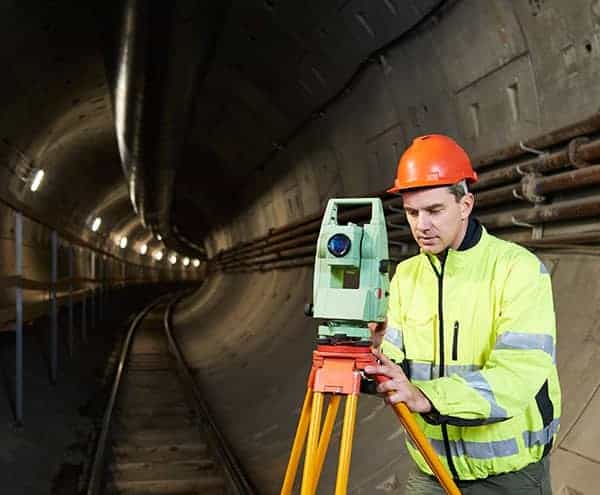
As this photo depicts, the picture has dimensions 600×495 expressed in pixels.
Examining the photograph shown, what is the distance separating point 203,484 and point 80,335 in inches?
359

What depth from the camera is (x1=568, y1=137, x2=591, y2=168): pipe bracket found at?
3910 mm

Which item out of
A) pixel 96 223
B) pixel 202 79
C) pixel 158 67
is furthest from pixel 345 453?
pixel 96 223

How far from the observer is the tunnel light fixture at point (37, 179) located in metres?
12.1

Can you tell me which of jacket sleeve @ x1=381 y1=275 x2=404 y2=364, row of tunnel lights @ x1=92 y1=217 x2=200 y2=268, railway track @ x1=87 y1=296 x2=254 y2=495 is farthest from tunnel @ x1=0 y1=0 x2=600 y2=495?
row of tunnel lights @ x1=92 y1=217 x2=200 y2=268

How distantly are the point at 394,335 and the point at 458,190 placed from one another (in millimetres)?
626

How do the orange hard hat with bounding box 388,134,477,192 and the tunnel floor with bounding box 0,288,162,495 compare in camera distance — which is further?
the tunnel floor with bounding box 0,288,162,495

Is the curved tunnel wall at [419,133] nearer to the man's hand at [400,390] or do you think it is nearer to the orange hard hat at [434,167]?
the man's hand at [400,390]

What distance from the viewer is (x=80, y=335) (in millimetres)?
14898

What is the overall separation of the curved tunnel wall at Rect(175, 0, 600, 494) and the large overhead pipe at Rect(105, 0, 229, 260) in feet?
4.94

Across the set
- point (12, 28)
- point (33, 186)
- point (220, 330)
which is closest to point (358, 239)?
point (12, 28)

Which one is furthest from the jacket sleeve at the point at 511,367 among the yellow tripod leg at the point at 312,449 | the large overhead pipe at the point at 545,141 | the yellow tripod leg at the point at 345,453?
the large overhead pipe at the point at 545,141

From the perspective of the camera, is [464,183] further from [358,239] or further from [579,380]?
[579,380]

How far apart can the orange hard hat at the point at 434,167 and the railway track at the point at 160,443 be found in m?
3.95

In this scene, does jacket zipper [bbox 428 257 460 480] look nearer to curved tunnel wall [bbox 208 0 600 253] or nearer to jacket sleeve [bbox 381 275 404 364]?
jacket sleeve [bbox 381 275 404 364]
